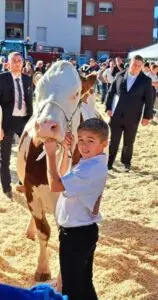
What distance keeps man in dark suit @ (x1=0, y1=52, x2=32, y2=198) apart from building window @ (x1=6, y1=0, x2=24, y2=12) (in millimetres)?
44087

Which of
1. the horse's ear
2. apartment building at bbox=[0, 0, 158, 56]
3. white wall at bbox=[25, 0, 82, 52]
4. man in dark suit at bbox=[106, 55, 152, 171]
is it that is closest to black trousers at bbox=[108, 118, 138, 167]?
man in dark suit at bbox=[106, 55, 152, 171]

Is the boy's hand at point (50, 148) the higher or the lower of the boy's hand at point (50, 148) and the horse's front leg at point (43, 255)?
the higher

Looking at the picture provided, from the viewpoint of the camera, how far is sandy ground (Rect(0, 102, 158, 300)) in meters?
3.77

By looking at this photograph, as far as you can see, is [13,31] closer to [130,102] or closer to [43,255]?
[130,102]

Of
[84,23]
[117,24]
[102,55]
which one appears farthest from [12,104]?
[117,24]

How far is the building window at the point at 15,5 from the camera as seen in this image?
48.2 meters

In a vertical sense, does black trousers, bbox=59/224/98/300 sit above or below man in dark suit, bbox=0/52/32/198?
below

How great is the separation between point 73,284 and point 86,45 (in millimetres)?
47863

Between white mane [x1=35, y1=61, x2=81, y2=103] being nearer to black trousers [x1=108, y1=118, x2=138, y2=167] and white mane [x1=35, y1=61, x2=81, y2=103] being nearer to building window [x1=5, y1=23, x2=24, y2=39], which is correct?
black trousers [x1=108, y1=118, x2=138, y2=167]

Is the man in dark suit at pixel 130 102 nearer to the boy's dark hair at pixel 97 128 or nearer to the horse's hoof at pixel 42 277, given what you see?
the horse's hoof at pixel 42 277

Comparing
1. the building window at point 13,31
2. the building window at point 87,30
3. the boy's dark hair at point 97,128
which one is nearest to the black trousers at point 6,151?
the boy's dark hair at point 97,128

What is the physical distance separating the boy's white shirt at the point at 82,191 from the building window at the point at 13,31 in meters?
46.8

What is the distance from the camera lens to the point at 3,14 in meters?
48.2

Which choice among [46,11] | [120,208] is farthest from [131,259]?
[46,11]
